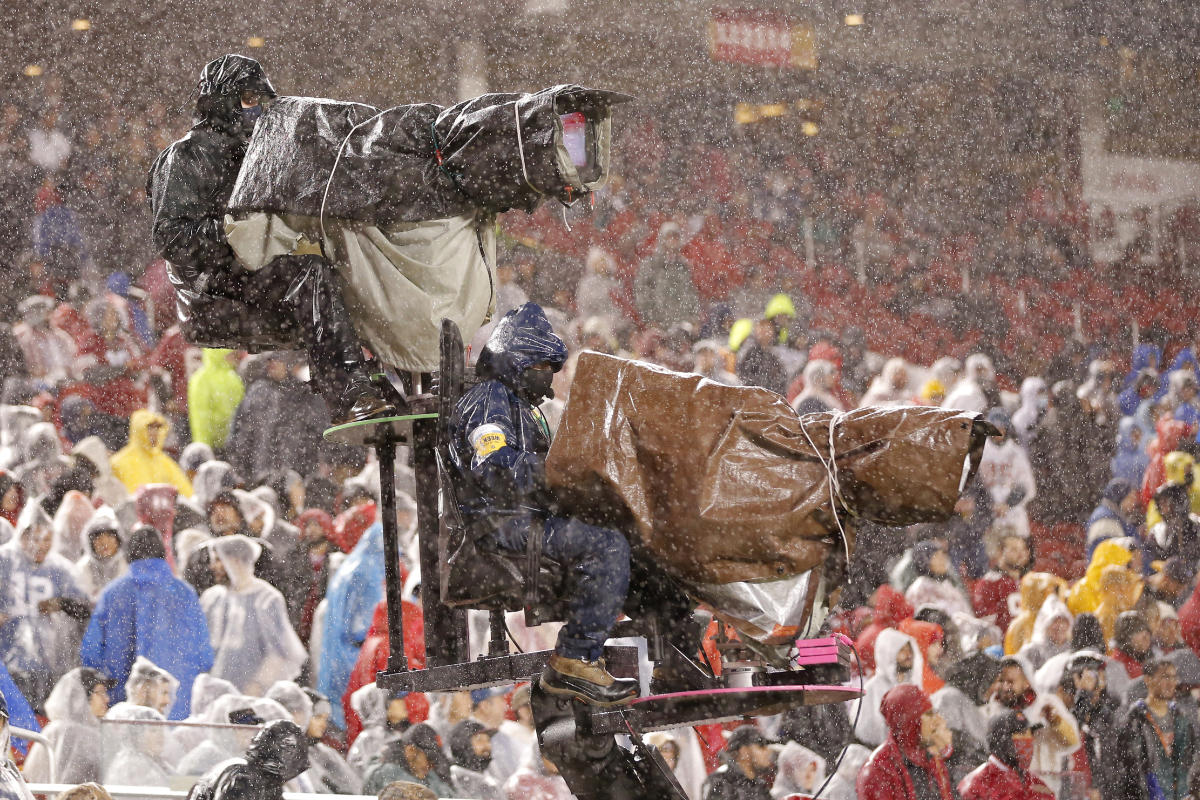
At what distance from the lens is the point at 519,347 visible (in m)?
3.11

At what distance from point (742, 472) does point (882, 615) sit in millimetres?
4142

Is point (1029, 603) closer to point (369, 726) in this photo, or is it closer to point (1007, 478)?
point (1007, 478)

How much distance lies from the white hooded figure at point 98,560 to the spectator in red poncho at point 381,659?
1177 millimetres

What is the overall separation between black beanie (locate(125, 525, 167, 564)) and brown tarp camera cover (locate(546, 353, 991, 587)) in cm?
373

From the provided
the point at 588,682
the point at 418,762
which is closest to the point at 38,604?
the point at 418,762

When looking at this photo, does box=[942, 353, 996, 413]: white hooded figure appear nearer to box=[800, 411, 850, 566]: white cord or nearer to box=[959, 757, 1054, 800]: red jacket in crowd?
box=[959, 757, 1054, 800]: red jacket in crowd

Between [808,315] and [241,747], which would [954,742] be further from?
[808,315]

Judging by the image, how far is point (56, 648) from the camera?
20.9 feet

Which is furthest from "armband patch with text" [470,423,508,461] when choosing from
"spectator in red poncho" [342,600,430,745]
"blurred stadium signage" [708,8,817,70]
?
"blurred stadium signage" [708,8,817,70]

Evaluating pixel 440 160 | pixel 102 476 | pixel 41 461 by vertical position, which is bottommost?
pixel 102 476

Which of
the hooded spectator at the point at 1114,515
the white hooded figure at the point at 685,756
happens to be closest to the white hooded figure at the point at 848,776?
the white hooded figure at the point at 685,756

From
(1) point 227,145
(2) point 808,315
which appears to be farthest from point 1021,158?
(1) point 227,145

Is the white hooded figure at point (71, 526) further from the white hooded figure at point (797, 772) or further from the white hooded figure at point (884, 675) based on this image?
the white hooded figure at point (884, 675)

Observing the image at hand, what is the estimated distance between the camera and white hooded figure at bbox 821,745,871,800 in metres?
5.99
